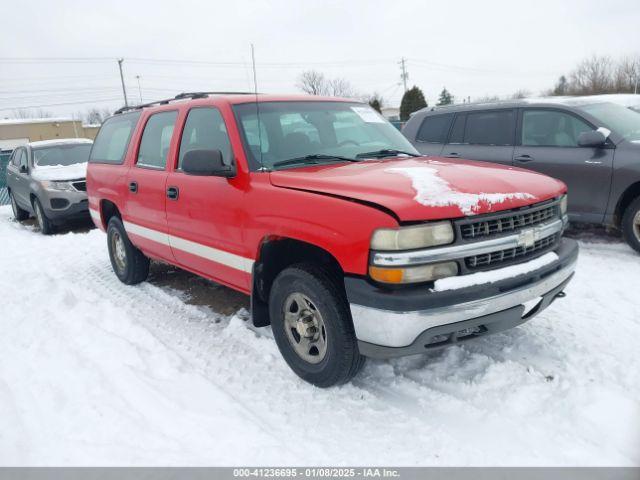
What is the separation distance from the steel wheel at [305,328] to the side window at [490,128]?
15.1 ft

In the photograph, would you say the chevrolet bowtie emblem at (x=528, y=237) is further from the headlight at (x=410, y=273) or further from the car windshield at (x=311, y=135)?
the car windshield at (x=311, y=135)

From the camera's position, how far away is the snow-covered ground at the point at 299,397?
250cm

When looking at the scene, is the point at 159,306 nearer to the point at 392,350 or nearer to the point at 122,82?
the point at 392,350

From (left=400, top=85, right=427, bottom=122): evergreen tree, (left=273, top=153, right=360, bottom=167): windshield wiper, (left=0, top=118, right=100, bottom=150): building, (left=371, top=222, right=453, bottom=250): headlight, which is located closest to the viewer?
(left=371, top=222, right=453, bottom=250): headlight

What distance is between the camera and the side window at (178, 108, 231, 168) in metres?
3.64

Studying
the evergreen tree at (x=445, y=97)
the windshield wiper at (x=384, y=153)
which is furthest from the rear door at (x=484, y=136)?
the evergreen tree at (x=445, y=97)

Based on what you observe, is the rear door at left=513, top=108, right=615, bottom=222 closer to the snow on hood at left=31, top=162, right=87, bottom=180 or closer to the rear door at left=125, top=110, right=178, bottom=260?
the rear door at left=125, top=110, right=178, bottom=260

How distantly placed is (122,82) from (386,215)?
56475 mm

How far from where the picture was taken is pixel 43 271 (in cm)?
617

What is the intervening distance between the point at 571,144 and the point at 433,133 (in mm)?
1985

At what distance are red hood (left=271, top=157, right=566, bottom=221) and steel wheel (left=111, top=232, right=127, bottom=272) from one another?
309 centimetres

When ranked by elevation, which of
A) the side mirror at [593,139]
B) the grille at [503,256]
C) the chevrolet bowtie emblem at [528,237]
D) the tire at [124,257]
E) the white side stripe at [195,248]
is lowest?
the tire at [124,257]

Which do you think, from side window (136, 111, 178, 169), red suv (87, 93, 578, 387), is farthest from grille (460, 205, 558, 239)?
side window (136, 111, 178, 169)

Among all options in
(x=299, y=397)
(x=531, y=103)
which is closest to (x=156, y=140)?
(x=299, y=397)
